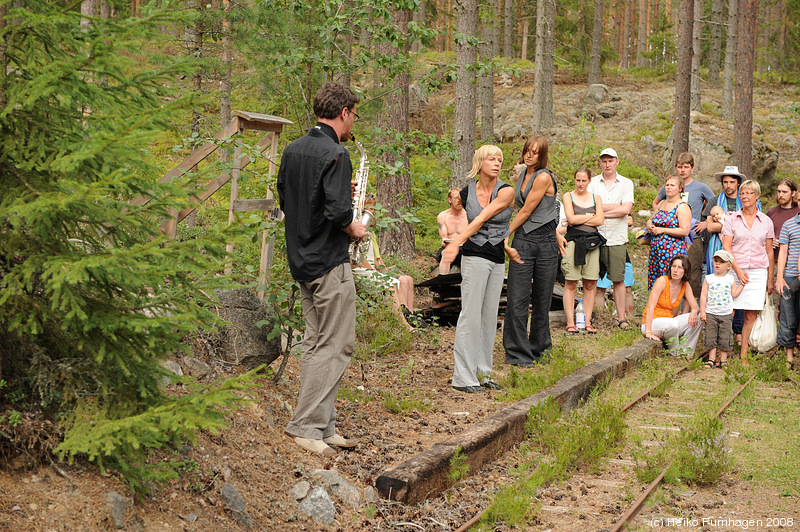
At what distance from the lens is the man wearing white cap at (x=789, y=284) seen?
8.80m

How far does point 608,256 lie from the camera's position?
983cm

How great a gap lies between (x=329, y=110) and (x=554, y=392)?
3.43 m

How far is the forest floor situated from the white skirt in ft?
12.1

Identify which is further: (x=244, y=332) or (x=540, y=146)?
(x=540, y=146)

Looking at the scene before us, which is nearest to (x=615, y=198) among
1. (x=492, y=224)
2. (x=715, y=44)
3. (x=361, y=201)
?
(x=492, y=224)

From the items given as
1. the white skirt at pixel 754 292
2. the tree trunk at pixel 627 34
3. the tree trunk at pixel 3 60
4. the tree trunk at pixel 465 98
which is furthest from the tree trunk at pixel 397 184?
the tree trunk at pixel 627 34

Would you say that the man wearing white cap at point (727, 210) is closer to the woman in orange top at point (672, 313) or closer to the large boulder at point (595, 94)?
the woman in orange top at point (672, 313)

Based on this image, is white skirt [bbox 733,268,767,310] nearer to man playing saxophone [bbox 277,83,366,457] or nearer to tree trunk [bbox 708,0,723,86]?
man playing saxophone [bbox 277,83,366,457]

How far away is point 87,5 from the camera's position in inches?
580

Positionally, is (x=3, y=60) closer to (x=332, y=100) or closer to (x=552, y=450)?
(x=332, y=100)

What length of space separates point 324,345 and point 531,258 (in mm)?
3638

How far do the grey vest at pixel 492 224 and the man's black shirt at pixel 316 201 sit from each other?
2.21m

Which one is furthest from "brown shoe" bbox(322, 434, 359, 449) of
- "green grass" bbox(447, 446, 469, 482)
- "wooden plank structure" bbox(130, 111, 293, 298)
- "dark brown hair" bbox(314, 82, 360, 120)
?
"dark brown hair" bbox(314, 82, 360, 120)

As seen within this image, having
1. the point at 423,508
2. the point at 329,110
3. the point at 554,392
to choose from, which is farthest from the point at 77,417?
the point at 554,392
